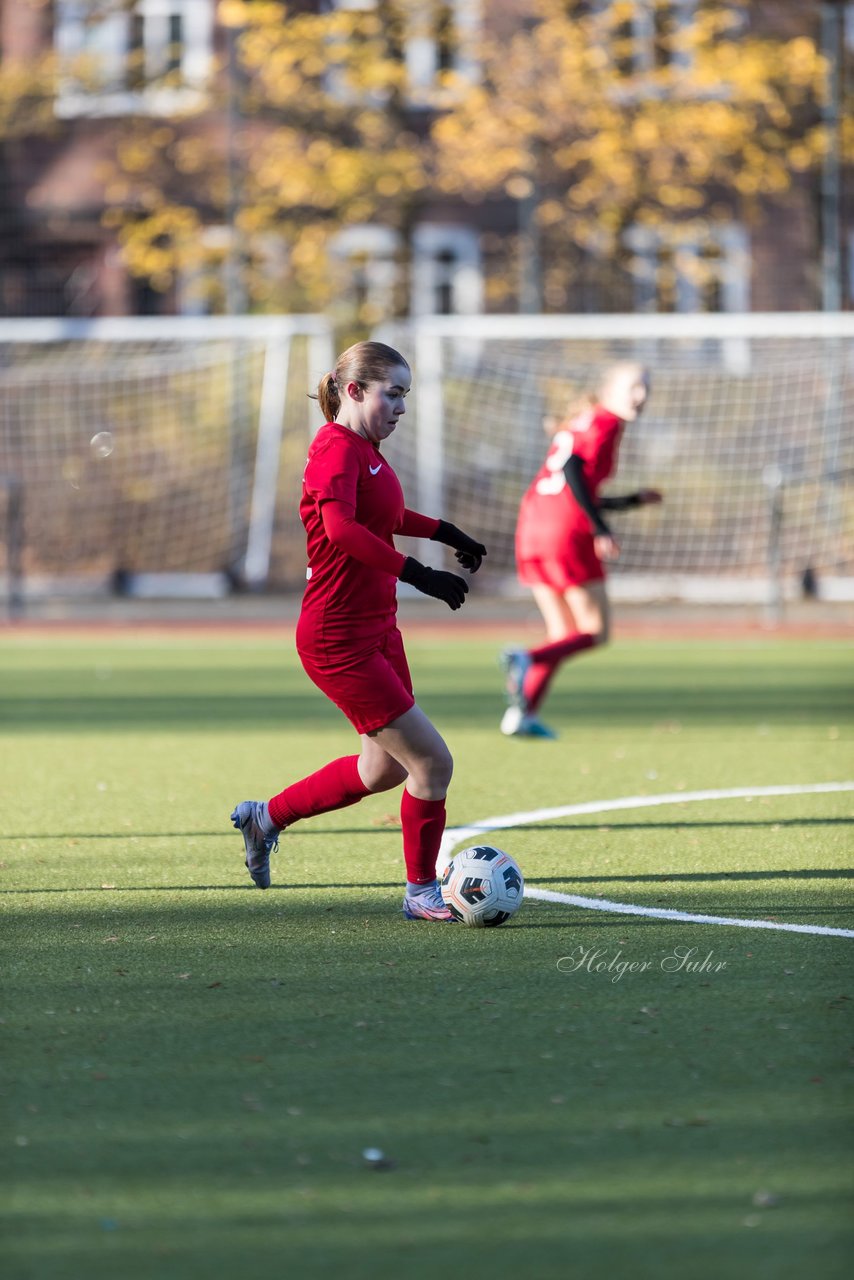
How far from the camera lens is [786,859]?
6.71 metres

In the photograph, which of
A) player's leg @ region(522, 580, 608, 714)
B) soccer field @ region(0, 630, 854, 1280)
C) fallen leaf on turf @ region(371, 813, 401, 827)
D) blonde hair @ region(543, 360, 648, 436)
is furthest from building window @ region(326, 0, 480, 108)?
fallen leaf on turf @ region(371, 813, 401, 827)

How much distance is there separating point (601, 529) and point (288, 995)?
5.22 metres

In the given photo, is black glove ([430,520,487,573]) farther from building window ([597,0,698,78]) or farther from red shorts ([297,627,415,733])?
building window ([597,0,698,78])

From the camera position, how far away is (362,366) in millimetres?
5539

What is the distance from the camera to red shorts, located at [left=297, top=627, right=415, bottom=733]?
557 cm

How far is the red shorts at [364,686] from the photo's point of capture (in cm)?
557

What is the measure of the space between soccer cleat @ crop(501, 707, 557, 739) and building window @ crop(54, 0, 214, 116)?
613 inches

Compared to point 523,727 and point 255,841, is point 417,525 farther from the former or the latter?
point 523,727

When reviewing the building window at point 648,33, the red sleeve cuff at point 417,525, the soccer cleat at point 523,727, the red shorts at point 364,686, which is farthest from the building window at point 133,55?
the red shorts at point 364,686

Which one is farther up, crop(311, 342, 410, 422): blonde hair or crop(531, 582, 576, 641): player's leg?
crop(311, 342, 410, 422): blonde hair

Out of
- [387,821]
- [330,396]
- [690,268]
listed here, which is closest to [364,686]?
[330,396]

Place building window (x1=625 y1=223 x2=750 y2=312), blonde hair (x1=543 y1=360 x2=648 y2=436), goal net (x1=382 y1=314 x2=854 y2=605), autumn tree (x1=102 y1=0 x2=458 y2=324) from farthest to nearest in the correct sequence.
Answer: building window (x1=625 y1=223 x2=750 y2=312) < autumn tree (x1=102 y1=0 x2=458 y2=324) < goal net (x1=382 y1=314 x2=854 y2=605) < blonde hair (x1=543 y1=360 x2=648 y2=436)

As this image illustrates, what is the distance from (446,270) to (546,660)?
54.8 ft

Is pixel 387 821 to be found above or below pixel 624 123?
below
